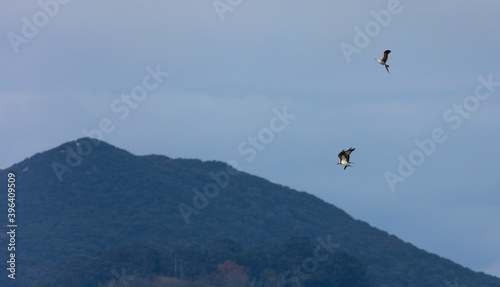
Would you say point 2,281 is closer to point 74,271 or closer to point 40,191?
point 74,271

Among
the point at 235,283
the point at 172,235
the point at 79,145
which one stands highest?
the point at 79,145

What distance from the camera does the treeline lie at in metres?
114

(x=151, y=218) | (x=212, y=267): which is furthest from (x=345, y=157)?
(x=151, y=218)

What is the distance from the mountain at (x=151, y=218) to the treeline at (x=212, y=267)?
22199mm

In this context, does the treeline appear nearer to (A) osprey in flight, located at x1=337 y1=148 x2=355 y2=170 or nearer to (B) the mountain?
(B) the mountain

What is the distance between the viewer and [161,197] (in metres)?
187

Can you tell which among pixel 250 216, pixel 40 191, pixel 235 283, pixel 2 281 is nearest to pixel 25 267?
pixel 2 281

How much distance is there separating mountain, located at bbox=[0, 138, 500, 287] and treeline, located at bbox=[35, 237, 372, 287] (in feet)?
72.8

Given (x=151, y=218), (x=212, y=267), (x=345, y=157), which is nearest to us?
(x=345, y=157)

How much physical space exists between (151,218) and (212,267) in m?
58.3

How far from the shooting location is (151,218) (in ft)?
578

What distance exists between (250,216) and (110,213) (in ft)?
87.9

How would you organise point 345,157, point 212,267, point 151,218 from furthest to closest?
1. point 151,218
2. point 212,267
3. point 345,157

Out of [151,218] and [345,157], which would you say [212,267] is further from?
[345,157]
